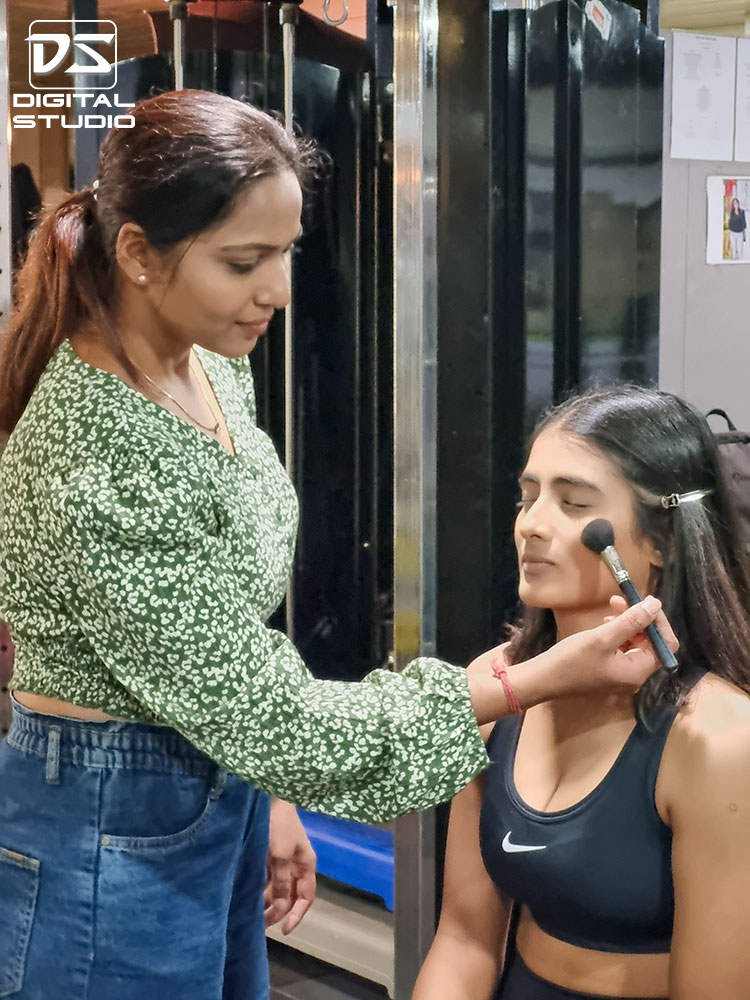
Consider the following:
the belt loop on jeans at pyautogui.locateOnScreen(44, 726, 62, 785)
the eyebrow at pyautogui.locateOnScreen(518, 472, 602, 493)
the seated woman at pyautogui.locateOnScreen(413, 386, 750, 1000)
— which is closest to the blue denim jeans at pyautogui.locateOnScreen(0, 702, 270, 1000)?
the belt loop on jeans at pyautogui.locateOnScreen(44, 726, 62, 785)

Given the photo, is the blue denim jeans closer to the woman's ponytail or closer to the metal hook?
the woman's ponytail

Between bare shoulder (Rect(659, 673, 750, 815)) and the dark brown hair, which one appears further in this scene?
bare shoulder (Rect(659, 673, 750, 815))

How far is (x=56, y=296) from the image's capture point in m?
1.23

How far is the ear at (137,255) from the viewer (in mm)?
1173

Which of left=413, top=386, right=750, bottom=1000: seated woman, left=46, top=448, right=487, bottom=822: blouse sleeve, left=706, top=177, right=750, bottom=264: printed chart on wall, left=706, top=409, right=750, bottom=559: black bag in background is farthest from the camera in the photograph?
left=706, top=177, right=750, bottom=264: printed chart on wall

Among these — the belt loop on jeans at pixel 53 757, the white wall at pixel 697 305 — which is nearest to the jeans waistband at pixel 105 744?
the belt loop on jeans at pixel 53 757

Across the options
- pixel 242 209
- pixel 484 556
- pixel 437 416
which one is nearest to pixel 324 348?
pixel 437 416

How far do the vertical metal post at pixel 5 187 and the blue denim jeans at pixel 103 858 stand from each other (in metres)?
1.19

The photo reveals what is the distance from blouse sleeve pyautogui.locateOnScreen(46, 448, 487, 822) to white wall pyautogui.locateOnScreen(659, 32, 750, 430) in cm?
150

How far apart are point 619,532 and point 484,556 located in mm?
731

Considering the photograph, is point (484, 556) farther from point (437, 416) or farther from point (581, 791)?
point (581, 791)

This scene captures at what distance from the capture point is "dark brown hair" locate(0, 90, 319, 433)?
45.4 inches

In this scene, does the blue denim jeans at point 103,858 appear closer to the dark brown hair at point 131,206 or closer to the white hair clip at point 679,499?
the dark brown hair at point 131,206

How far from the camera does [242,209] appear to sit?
116 cm
